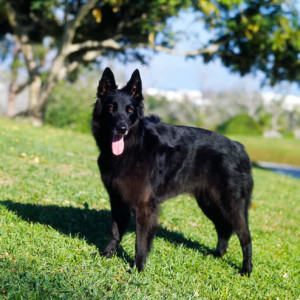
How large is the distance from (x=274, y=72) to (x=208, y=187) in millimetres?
15446

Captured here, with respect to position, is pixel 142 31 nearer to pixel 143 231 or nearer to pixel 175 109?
pixel 143 231

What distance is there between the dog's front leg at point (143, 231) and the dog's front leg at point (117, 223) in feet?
0.95

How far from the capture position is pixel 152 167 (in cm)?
418

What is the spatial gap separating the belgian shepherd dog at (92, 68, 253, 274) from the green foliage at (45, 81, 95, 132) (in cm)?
1664

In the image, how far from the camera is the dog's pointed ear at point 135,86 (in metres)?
4.23

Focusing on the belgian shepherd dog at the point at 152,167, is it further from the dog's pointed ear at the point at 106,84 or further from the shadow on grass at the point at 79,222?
the shadow on grass at the point at 79,222

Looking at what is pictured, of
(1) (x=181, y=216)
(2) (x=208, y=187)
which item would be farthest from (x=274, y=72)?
(2) (x=208, y=187)

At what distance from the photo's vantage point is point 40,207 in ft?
17.9

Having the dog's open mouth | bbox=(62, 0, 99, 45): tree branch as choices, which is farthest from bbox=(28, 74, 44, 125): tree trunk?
the dog's open mouth

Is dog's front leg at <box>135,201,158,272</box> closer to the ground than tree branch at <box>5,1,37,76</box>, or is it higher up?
closer to the ground

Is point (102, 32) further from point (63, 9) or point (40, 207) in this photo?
point (40, 207)

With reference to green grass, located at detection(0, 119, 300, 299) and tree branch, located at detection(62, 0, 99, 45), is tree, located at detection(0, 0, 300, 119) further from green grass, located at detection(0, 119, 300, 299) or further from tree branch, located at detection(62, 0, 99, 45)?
green grass, located at detection(0, 119, 300, 299)

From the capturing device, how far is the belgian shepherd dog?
4070 mm

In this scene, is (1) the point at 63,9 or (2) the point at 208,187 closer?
(2) the point at 208,187
